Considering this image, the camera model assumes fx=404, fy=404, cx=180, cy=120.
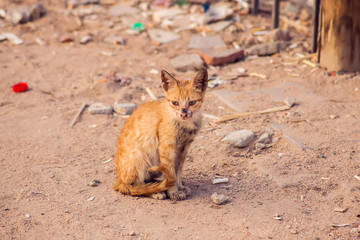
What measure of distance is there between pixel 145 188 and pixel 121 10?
7301mm

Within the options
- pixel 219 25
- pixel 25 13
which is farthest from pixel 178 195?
pixel 25 13

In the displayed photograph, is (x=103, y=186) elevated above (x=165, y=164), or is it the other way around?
(x=165, y=164)

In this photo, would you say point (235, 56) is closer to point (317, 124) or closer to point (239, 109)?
point (239, 109)

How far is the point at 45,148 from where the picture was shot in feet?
18.6

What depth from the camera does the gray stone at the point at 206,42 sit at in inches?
341

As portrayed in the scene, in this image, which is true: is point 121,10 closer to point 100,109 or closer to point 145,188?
point 100,109

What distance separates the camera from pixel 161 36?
928cm

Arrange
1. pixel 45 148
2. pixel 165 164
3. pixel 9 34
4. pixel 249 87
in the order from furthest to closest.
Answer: pixel 9 34 → pixel 249 87 → pixel 45 148 → pixel 165 164

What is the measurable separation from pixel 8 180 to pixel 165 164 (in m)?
1.99

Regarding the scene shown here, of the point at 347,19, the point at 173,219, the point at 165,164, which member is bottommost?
the point at 173,219

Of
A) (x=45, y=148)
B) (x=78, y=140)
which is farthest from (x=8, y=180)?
(x=78, y=140)

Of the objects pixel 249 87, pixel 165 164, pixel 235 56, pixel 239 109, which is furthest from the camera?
pixel 235 56

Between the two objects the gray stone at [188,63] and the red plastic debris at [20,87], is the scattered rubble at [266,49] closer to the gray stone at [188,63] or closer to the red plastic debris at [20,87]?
the gray stone at [188,63]

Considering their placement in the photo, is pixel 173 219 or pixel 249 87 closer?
pixel 173 219
